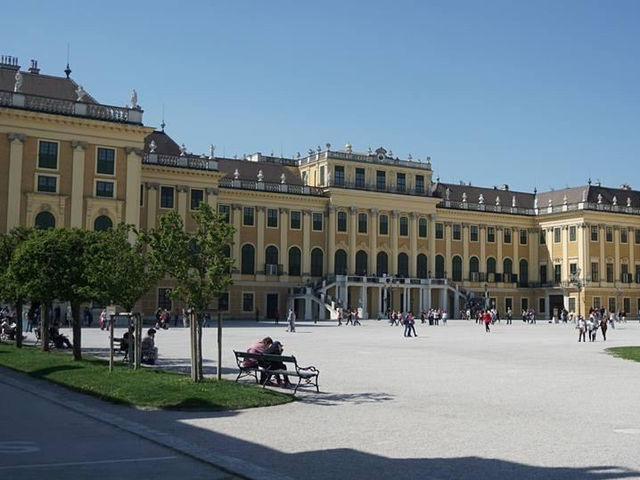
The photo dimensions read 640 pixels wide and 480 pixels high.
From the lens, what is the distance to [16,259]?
2591 centimetres

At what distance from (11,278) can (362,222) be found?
5392cm

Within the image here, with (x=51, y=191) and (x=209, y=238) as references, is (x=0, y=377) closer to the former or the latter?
(x=209, y=238)

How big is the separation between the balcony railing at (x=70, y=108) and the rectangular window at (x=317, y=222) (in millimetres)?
24384

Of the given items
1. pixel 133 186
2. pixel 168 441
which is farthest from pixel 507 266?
pixel 168 441

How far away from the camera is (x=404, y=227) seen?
3196 inches

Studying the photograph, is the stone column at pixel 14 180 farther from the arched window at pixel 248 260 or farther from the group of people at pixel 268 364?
the group of people at pixel 268 364

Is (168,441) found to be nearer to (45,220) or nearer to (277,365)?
(277,365)

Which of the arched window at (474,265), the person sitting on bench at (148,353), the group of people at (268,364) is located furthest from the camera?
the arched window at (474,265)

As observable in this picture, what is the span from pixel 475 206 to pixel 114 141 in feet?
145

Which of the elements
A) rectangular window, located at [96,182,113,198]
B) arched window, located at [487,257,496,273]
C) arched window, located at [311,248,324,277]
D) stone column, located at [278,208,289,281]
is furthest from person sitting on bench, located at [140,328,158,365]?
arched window, located at [487,257,496,273]

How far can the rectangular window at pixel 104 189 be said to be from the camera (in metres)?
54.7

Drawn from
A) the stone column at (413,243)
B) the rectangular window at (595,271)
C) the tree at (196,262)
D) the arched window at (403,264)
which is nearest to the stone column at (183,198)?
the arched window at (403,264)

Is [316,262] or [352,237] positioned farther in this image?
[352,237]

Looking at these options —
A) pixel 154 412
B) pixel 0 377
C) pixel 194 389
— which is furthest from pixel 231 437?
pixel 0 377
